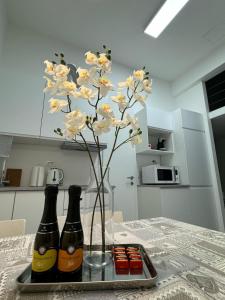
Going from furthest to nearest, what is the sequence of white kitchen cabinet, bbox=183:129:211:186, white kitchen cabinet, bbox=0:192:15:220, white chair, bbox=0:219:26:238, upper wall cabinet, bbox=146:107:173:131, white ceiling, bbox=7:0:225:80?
upper wall cabinet, bbox=146:107:173:131
white kitchen cabinet, bbox=183:129:211:186
white ceiling, bbox=7:0:225:80
white kitchen cabinet, bbox=0:192:15:220
white chair, bbox=0:219:26:238

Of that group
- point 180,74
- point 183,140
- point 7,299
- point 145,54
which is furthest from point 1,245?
point 180,74

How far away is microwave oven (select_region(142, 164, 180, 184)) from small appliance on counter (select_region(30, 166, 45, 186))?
→ 1637 millimetres

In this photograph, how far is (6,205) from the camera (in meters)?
1.56

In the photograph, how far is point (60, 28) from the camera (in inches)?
100.0

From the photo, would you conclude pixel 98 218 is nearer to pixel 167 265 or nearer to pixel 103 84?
pixel 167 265

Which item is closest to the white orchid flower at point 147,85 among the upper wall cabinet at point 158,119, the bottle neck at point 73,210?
the bottle neck at point 73,210

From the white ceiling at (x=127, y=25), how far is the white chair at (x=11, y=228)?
2.72m

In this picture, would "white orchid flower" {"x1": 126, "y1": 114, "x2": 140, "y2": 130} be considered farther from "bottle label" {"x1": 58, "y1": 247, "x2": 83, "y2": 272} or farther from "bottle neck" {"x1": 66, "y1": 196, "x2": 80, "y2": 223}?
"bottle label" {"x1": 58, "y1": 247, "x2": 83, "y2": 272}

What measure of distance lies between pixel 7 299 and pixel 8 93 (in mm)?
2146

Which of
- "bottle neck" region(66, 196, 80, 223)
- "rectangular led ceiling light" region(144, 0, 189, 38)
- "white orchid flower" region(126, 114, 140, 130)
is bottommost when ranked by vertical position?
"bottle neck" region(66, 196, 80, 223)

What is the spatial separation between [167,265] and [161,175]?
7.06ft

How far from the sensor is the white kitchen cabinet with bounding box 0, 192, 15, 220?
1.55 meters

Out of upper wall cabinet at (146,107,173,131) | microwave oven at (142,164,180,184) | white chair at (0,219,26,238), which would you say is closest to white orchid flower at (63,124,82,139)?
white chair at (0,219,26,238)

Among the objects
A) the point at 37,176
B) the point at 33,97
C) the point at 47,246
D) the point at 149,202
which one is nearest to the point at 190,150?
the point at 149,202
